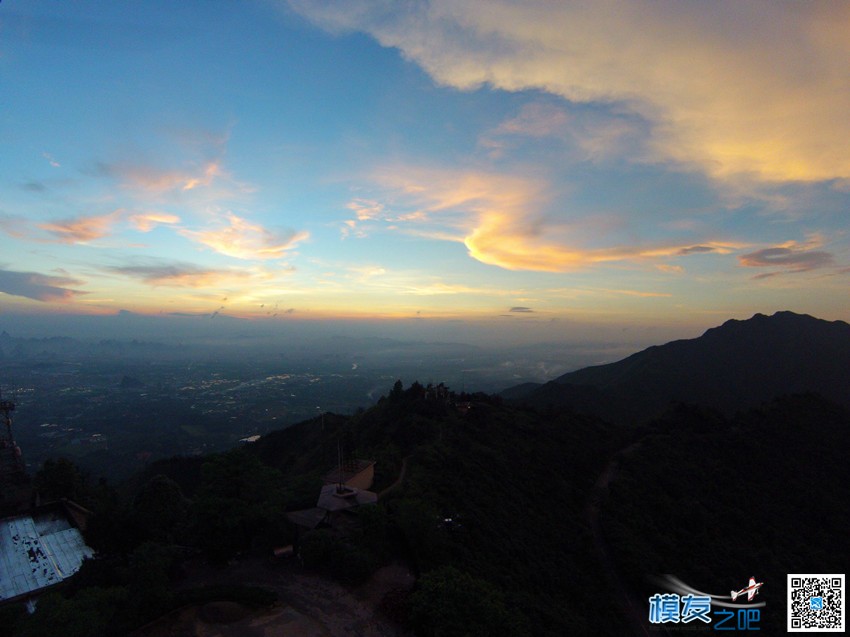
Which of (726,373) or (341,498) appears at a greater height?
(726,373)

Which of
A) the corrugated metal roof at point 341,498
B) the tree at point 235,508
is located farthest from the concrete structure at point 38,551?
the corrugated metal roof at point 341,498

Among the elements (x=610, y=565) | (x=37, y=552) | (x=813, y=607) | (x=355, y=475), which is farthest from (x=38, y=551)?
(x=813, y=607)

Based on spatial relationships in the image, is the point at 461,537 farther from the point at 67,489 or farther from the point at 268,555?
the point at 67,489

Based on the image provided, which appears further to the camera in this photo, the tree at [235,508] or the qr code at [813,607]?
the tree at [235,508]

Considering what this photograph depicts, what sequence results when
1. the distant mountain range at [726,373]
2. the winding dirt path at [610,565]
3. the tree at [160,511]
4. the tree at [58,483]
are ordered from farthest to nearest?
the distant mountain range at [726,373], the tree at [58,483], the winding dirt path at [610,565], the tree at [160,511]

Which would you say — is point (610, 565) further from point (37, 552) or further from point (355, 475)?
point (37, 552)

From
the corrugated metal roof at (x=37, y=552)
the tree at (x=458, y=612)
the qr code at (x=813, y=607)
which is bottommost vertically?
the corrugated metal roof at (x=37, y=552)

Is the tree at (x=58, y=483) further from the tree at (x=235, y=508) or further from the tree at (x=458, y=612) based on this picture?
the tree at (x=458, y=612)
